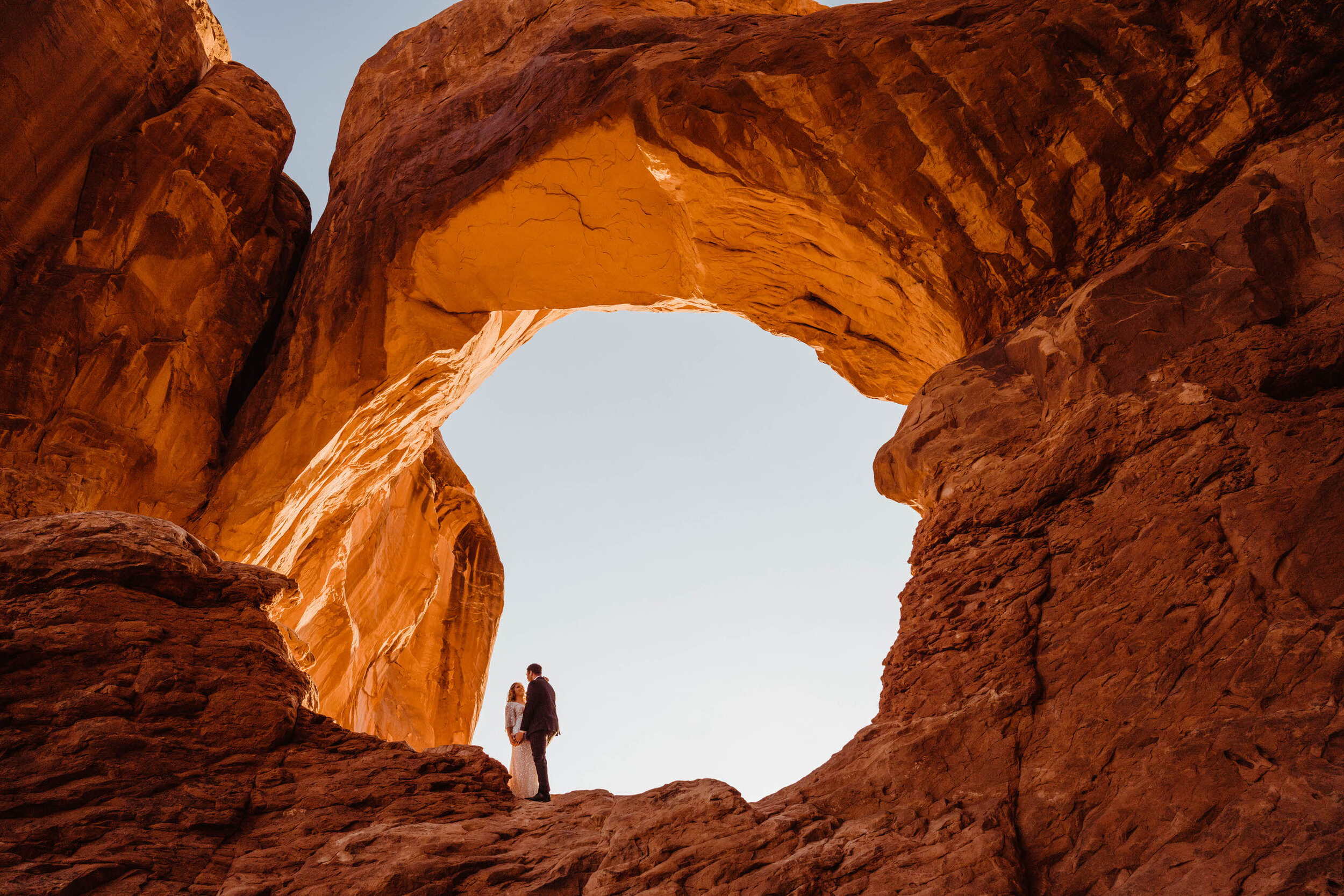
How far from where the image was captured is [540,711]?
9391 mm

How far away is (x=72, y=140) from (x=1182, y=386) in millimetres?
13512

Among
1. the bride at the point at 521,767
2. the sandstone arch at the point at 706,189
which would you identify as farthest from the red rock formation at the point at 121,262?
the bride at the point at 521,767

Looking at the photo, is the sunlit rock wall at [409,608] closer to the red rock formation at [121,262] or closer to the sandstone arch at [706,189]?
the sandstone arch at [706,189]

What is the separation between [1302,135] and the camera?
23.4 ft

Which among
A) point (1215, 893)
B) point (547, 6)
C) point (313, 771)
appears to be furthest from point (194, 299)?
point (1215, 893)

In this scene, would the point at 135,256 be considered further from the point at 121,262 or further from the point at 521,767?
the point at 521,767

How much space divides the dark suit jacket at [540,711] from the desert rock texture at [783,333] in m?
1.86

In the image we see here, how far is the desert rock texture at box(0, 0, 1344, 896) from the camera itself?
5027 mm

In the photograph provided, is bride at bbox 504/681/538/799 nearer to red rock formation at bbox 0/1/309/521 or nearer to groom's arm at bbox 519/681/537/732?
groom's arm at bbox 519/681/537/732

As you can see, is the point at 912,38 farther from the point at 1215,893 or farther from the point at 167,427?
the point at 167,427

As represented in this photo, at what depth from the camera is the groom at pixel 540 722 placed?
9.05 metres

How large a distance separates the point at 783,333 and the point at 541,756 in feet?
20.3

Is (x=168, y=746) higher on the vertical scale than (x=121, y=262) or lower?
lower

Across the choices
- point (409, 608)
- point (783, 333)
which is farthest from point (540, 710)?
point (409, 608)
